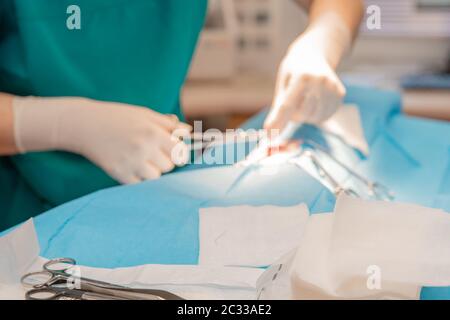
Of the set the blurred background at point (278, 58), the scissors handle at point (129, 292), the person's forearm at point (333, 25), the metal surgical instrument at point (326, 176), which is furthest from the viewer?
the blurred background at point (278, 58)

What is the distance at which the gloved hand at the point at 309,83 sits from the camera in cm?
147

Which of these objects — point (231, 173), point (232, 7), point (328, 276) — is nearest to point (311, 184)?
point (231, 173)

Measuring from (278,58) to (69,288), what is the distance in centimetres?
212

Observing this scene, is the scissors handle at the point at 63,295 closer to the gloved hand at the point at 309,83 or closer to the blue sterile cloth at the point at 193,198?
the blue sterile cloth at the point at 193,198

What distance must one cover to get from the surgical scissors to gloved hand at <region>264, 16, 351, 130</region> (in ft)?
2.19

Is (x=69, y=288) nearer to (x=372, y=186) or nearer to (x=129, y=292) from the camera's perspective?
(x=129, y=292)

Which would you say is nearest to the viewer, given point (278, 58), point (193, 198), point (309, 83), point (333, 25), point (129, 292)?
point (129, 292)

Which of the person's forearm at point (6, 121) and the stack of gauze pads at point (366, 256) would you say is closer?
the stack of gauze pads at point (366, 256)

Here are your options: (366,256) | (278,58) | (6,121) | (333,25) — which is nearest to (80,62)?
(6,121)

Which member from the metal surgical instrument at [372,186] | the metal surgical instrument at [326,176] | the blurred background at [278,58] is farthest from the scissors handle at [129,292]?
the blurred background at [278,58]

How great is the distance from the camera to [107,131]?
139 cm

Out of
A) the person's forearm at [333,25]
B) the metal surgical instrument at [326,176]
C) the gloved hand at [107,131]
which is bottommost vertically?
the metal surgical instrument at [326,176]

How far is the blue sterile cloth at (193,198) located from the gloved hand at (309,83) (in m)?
0.06

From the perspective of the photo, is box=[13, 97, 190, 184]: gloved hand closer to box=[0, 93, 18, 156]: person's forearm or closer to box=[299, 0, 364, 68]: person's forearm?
box=[0, 93, 18, 156]: person's forearm
